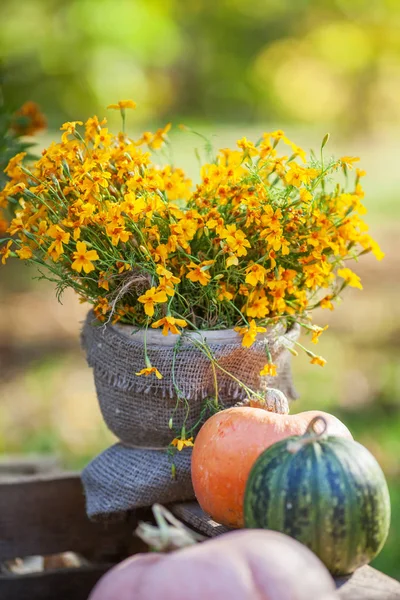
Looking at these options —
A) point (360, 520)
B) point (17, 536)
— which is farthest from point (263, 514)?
point (17, 536)

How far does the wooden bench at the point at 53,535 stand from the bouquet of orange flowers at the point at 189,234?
0.56 metres

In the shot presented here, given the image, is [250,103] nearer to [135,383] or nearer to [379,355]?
[379,355]

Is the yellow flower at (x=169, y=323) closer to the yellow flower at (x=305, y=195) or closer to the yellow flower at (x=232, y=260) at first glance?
the yellow flower at (x=232, y=260)

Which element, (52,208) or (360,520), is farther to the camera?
(52,208)

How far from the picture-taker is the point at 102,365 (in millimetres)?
1694

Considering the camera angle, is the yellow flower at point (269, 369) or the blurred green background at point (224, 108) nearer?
the yellow flower at point (269, 369)

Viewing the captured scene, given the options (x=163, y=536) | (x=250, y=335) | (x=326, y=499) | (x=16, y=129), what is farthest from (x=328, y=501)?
(x=16, y=129)

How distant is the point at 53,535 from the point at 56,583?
13 cm

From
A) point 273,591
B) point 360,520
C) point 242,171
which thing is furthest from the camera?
point 242,171

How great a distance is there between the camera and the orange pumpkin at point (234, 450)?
55.6 inches

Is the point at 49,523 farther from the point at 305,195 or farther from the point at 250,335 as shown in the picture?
the point at 305,195

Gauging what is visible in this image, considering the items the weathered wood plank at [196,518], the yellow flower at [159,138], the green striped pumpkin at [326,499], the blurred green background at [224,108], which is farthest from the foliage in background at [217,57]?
the green striped pumpkin at [326,499]

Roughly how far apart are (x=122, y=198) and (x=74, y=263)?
0.21 m

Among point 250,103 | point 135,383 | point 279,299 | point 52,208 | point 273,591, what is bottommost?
point 273,591
